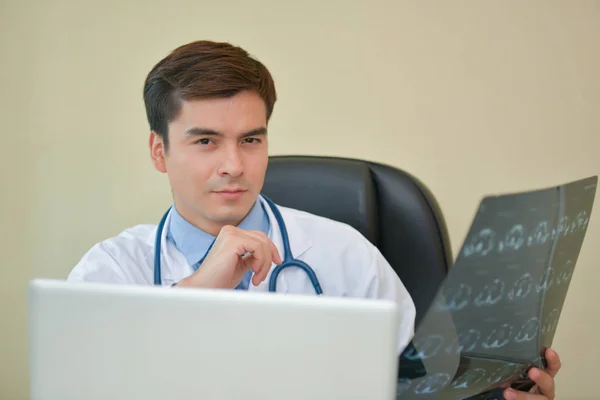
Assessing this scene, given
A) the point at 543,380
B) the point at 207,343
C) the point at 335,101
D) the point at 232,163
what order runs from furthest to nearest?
the point at 335,101 → the point at 232,163 → the point at 543,380 → the point at 207,343

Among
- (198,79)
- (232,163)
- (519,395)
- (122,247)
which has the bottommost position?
(519,395)

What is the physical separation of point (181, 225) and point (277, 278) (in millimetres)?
178

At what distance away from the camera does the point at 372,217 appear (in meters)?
1.18

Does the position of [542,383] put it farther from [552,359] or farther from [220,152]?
[220,152]

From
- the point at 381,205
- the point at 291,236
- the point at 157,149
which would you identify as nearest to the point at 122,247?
the point at 157,149

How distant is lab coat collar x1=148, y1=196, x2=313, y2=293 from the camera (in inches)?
44.1

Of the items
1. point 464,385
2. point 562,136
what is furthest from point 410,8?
point 464,385

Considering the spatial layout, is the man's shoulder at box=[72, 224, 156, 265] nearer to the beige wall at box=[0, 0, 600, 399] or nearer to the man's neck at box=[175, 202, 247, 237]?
the man's neck at box=[175, 202, 247, 237]

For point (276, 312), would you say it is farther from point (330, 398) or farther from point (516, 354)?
point (516, 354)

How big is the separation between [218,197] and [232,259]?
194mm

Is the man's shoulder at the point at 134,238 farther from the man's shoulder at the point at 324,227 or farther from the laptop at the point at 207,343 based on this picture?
the laptop at the point at 207,343

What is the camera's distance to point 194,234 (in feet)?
3.71

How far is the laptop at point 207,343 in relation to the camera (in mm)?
492

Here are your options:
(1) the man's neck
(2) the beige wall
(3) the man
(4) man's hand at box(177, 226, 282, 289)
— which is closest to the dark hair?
(3) the man
